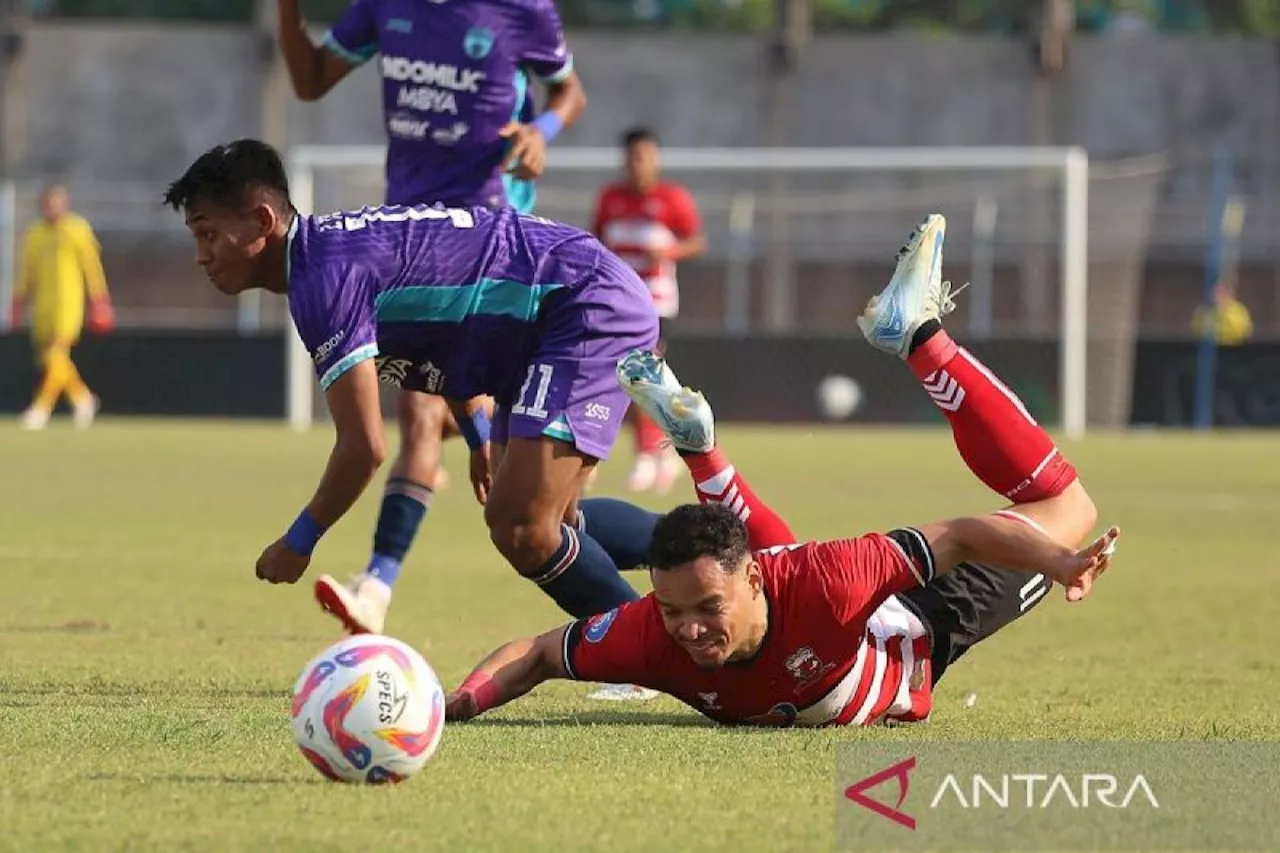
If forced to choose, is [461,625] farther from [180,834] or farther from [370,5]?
[180,834]

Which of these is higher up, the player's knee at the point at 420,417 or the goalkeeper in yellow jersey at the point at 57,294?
the player's knee at the point at 420,417

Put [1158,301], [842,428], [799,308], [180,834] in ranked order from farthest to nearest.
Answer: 1. [1158,301]
2. [799,308]
3. [842,428]
4. [180,834]

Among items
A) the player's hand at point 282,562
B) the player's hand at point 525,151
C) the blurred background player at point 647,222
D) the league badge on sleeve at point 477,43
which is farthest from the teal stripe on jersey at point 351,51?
the blurred background player at point 647,222

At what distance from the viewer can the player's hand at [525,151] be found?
7867 mm

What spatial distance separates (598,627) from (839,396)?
17.8 metres

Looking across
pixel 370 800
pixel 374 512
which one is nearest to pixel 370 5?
pixel 370 800

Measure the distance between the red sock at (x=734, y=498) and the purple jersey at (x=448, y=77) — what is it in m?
2.25

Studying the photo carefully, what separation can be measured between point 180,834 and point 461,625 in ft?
13.7

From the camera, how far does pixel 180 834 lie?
14.6ft

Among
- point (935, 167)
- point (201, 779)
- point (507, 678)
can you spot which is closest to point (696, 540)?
point (507, 678)

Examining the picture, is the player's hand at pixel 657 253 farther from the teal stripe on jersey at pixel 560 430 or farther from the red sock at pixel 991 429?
the teal stripe on jersey at pixel 560 430

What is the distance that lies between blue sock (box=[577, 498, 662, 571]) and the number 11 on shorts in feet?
2.35

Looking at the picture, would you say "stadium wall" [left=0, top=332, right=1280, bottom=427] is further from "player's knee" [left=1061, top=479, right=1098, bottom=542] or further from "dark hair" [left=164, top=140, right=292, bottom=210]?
"dark hair" [left=164, top=140, right=292, bottom=210]

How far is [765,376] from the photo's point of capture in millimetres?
23594
